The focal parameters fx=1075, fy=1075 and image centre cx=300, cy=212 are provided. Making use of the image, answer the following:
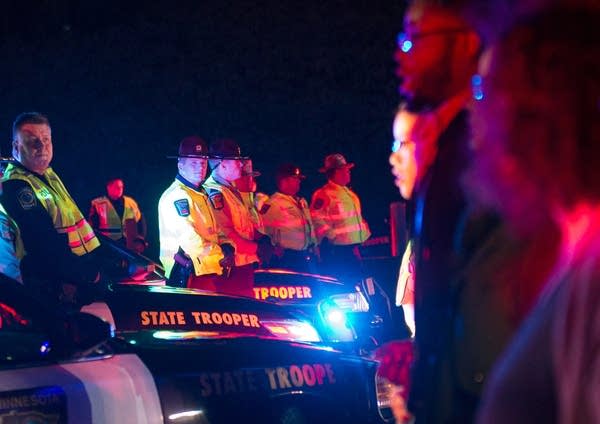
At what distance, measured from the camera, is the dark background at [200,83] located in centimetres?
2195

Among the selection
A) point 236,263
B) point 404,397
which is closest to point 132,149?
point 236,263

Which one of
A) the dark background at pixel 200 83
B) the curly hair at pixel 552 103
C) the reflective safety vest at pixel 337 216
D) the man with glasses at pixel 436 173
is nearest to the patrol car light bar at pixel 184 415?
the man with glasses at pixel 436 173

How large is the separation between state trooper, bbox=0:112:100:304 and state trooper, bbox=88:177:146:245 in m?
7.60

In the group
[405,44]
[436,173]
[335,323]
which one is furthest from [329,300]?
[436,173]

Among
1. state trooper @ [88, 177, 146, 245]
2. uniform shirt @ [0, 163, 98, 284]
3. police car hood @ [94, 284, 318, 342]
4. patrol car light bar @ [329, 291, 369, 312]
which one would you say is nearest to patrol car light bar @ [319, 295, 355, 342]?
police car hood @ [94, 284, 318, 342]

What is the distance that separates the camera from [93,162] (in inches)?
835

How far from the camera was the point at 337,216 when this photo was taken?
12883 millimetres

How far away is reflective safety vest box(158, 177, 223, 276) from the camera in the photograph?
8859 mm

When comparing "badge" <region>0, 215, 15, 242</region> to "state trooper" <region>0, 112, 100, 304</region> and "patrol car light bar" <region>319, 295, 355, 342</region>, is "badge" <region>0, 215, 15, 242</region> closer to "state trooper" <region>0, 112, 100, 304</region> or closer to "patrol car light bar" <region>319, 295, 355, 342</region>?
"state trooper" <region>0, 112, 100, 304</region>

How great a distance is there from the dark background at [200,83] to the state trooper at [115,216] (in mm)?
3410

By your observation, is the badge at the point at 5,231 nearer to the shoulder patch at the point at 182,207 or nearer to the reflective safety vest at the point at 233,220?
the shoulder patch at the point at 182,207

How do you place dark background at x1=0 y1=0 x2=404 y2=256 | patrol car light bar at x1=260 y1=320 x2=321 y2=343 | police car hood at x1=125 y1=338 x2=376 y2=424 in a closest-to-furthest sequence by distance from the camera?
police car hood at x1=125 y1=338 x2=376 y2=424, patrol car light bar at x1=260 y1=320 x2=321 y2=343, dark background at x1=0 y1=0 x2=404 y2=256

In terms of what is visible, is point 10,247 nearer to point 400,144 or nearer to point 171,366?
point 171,366

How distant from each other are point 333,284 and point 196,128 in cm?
1676
